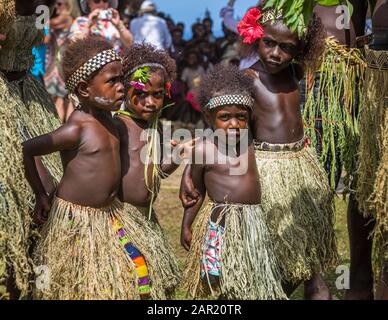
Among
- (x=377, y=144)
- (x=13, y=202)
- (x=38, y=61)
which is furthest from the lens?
(x=38, y=61)

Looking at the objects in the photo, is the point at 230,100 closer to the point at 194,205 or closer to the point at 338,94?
the point at 194,205

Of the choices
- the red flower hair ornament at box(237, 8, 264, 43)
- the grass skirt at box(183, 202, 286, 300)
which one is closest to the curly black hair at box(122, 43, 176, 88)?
the red flower hair ornament at box(237, 8, 264, 43)

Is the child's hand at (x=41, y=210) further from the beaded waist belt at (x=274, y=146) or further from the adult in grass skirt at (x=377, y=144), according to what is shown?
the adult in grass skirt at (x=377, y=144)

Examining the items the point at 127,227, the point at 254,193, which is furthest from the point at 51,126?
the point at 254,193

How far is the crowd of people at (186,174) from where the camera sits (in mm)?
3545

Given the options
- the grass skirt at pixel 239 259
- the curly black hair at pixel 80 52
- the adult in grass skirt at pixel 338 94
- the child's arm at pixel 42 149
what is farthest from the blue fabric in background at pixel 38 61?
the adult in grass skirt at pixel 338 94

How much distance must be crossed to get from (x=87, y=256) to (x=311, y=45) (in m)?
1.61

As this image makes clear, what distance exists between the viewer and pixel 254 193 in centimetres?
383

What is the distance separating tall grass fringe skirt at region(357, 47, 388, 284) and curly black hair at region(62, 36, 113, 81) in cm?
122

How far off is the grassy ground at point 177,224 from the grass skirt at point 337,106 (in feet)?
1.88

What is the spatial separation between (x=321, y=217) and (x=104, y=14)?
13.7 ft

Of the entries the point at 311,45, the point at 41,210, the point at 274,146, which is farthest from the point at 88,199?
the point at 311,45

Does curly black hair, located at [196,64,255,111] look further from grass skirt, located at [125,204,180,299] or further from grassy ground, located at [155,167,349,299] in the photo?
grassy ground, located at [155,167,349,299]

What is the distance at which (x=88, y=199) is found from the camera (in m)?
3.63
